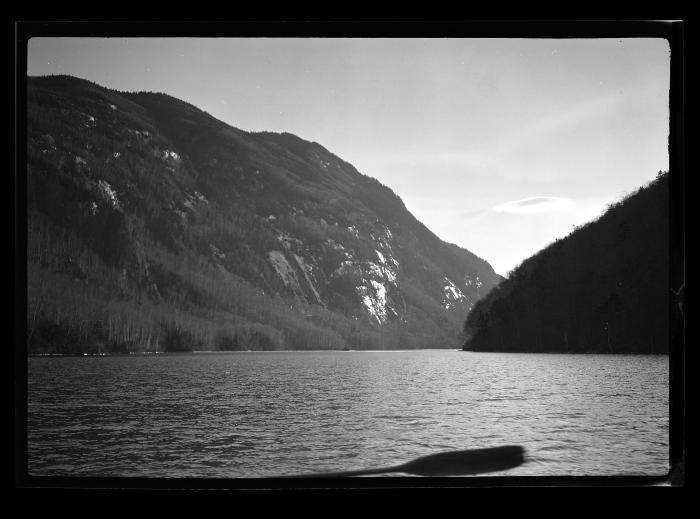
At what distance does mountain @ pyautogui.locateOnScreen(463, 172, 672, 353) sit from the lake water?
2377 inches

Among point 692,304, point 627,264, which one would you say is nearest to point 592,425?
point 692,304

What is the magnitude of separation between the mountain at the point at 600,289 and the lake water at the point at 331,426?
60.4 meters

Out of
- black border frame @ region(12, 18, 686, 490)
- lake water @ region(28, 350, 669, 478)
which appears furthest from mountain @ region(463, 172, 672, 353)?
black border frame @ region(12, 18, 686, 490)

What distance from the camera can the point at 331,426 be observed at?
36.5 metres

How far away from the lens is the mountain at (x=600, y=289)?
407ft

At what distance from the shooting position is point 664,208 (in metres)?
135

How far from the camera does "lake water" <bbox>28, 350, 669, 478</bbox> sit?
25156 mm
